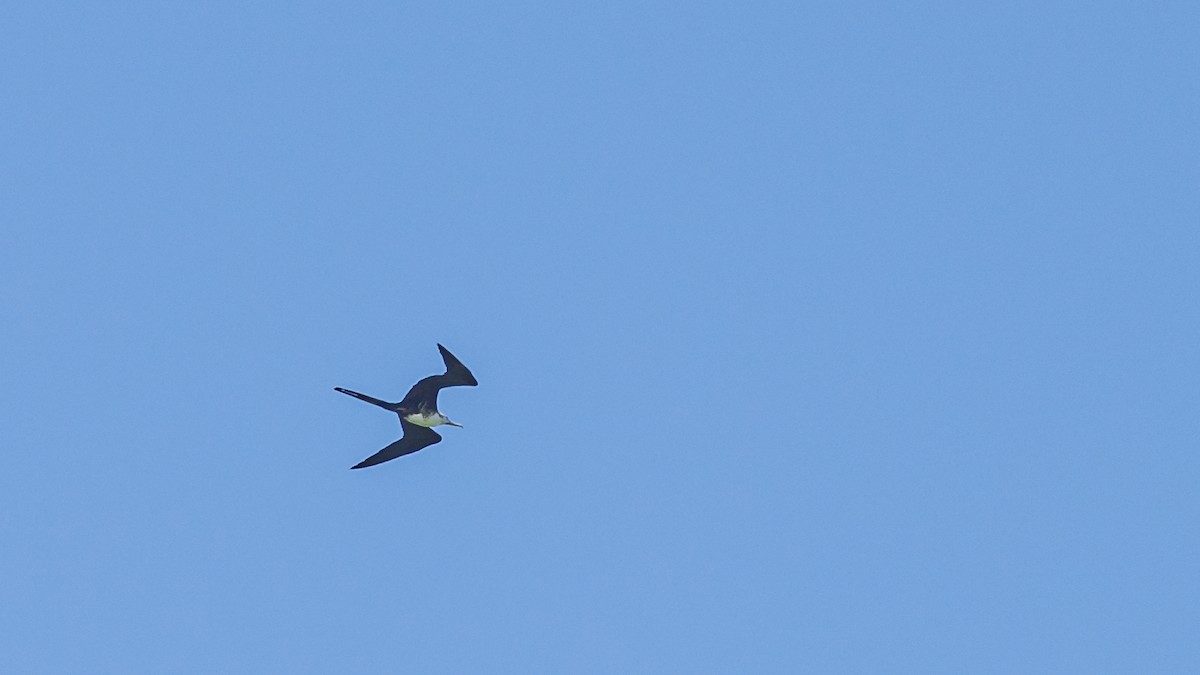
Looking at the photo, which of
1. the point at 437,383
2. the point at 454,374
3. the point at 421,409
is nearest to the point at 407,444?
the point at 421,409

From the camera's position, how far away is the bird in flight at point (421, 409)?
51.2 m

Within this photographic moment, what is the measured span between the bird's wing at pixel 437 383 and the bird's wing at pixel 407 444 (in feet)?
4.89

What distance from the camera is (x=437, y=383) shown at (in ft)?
174

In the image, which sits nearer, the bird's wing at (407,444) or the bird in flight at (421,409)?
the bird in flight at (421,409)

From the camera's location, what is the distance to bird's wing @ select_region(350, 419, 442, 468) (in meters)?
56.0

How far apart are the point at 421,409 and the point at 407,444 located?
2.11 meters

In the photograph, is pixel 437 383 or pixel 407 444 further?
pixel 407 444

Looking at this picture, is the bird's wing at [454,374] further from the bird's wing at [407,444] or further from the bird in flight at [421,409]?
the bird's wing at [407,444]

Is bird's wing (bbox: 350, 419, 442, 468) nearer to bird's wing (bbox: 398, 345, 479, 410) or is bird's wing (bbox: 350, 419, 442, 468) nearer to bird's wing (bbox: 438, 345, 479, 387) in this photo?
bird's wing (bbox: 398, 345, 479, 410)

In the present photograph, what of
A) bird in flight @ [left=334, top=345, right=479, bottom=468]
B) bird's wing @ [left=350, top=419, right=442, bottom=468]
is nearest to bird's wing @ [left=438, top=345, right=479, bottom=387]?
bird in flight @ [left=334, top=345, right=479, bottom=468]

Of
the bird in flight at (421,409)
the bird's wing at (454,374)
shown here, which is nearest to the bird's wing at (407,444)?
the bird in flight at (421,409)

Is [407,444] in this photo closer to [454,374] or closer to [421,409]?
[421,409]

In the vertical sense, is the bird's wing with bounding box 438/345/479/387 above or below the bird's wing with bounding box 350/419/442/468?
below

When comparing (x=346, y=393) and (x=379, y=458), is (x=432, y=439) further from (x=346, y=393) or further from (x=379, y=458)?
(x=346, y=393)
